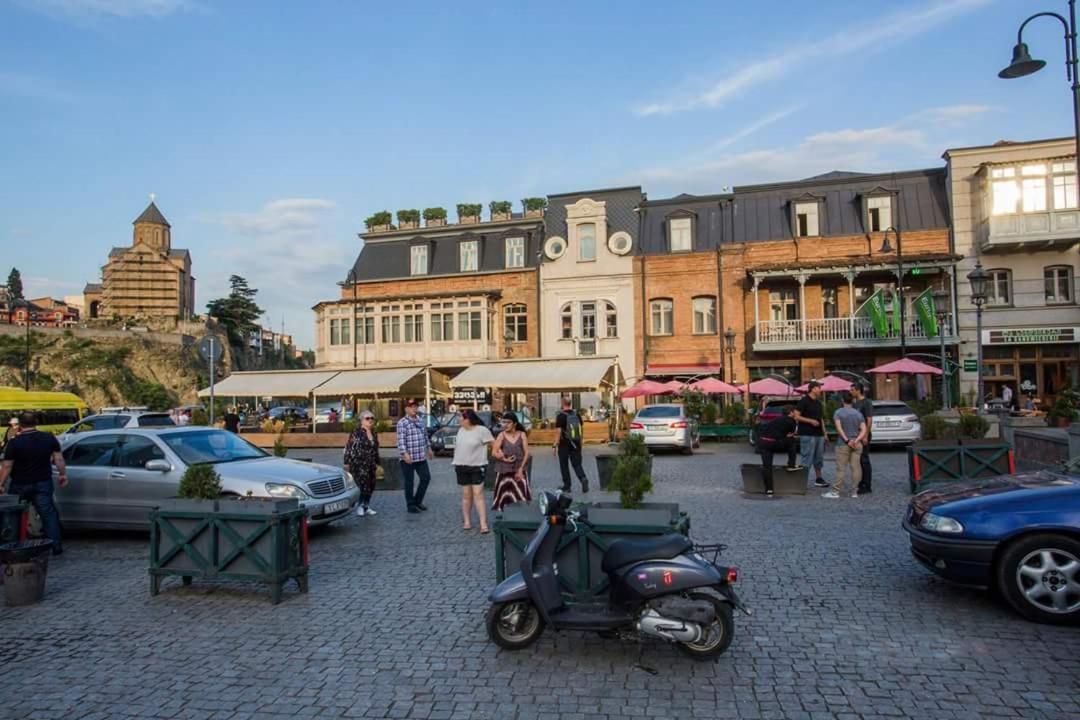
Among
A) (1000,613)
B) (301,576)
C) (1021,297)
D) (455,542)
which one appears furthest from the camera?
(1021,297)

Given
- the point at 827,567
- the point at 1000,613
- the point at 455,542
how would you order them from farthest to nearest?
1. the point at 455,542
2. the point at 827,567
3. the point at 1000,613

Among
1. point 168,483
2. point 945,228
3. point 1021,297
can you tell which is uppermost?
point 945,228

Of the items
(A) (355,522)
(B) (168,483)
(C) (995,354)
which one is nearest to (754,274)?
(C) (995,354)

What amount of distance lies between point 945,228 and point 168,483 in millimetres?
31617

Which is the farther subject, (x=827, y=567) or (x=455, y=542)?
(x=455, y=542)

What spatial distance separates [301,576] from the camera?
7086 millimetres

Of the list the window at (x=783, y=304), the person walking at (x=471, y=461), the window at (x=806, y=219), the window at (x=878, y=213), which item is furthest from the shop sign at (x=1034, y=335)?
the person walking at (x=471, y=461)

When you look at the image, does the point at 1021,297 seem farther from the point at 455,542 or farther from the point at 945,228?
the point at 455,542

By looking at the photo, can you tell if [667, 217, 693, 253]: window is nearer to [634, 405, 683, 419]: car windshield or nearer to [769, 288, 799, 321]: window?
[769, 288, 799, 321]: window

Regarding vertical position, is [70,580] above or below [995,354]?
below

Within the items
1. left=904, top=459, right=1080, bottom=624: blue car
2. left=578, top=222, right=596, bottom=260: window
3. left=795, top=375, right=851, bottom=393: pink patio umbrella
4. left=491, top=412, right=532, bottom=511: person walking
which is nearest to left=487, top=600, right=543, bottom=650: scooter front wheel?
left=904, top=459, right=1080, bottom=624: blue car

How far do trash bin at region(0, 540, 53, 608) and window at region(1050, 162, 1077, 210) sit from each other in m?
34.0

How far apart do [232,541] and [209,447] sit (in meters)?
4.19

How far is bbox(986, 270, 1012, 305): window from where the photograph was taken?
30672 mm
